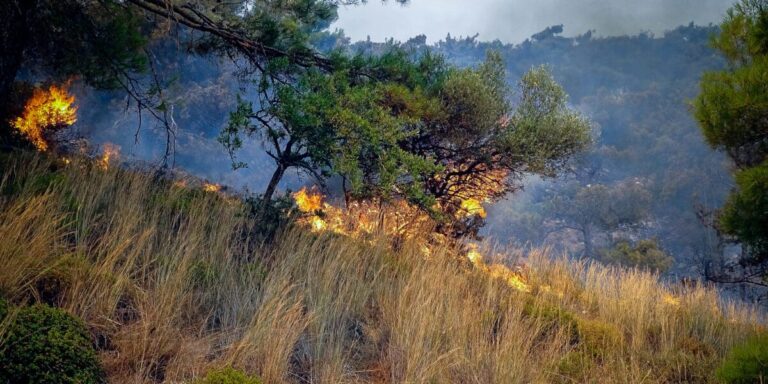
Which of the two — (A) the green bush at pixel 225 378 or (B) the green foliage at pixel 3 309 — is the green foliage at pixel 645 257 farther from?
(B) the green foliage at pixel 3 309

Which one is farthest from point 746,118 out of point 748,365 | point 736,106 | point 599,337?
point 748,365

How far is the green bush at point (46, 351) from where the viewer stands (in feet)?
6.95

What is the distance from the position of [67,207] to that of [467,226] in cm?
664

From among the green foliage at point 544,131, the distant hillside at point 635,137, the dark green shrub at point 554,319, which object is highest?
the distant hillside at point 635,137

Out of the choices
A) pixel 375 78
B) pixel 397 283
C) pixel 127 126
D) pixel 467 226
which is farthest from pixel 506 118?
pixel 127 126

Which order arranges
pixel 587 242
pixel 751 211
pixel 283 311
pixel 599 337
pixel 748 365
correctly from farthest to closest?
pixel 587 242
pixel 599 337
pixel 751 211
pixel 283 311
pixel 748 365

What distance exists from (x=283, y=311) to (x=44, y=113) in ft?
39.1

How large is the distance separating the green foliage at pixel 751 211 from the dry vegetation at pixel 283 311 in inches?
51.8

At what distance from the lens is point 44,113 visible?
11.5m

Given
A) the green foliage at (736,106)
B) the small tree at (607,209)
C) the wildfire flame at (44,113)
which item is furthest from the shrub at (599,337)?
the small tree at (607,209)

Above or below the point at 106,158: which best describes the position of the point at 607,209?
above

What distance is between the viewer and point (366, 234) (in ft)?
21.7

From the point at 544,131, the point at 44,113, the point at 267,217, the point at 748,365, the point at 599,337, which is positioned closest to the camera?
the point at 748,365

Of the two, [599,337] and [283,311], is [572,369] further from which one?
[283,311]
